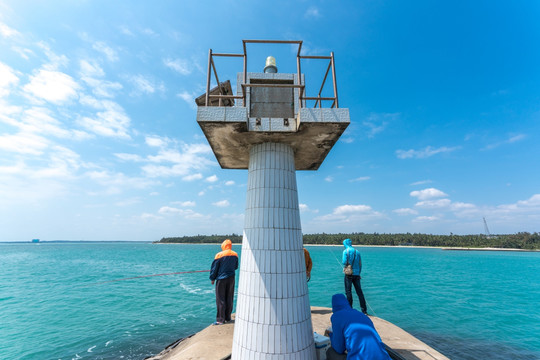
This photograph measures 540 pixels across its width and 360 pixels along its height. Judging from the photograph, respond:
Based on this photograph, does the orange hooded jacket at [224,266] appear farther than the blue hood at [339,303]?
Yes

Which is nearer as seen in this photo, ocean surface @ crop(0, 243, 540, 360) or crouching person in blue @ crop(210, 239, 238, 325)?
crouching person in blue @ crop(210, 239, 238, 325)

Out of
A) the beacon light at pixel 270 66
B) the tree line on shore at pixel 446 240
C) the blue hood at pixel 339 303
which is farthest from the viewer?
the tree line on shore at pixel 446 240

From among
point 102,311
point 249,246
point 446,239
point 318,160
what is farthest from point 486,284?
point 446,239

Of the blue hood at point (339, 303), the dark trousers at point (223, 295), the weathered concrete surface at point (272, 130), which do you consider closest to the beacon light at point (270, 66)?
the weathered concrete surface at point (272, 130)

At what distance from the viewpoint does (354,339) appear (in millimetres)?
3926

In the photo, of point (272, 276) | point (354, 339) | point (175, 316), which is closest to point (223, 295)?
point (272, 276)

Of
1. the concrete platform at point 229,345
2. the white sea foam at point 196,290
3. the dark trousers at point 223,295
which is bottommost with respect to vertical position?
the white sea foam at point 196,290

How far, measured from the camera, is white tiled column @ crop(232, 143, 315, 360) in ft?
16.0

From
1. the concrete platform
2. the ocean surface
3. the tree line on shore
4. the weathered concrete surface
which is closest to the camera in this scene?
the weathered concrete surface

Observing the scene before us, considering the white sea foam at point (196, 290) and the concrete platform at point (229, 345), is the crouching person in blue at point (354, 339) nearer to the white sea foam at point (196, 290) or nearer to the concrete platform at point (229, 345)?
the concrete platform at point (229, 345)

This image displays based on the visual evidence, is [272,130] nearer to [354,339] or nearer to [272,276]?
[272,276]

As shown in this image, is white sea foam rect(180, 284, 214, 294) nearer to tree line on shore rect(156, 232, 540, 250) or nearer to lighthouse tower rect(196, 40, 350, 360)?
lighthouse tower rect(196, 40, 350, 360)

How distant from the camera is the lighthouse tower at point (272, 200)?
16.2ft

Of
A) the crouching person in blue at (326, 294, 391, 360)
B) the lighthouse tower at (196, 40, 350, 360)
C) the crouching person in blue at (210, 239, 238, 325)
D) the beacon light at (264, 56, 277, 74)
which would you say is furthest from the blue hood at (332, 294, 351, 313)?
the beacon light at (264, 56, 277, 74)
